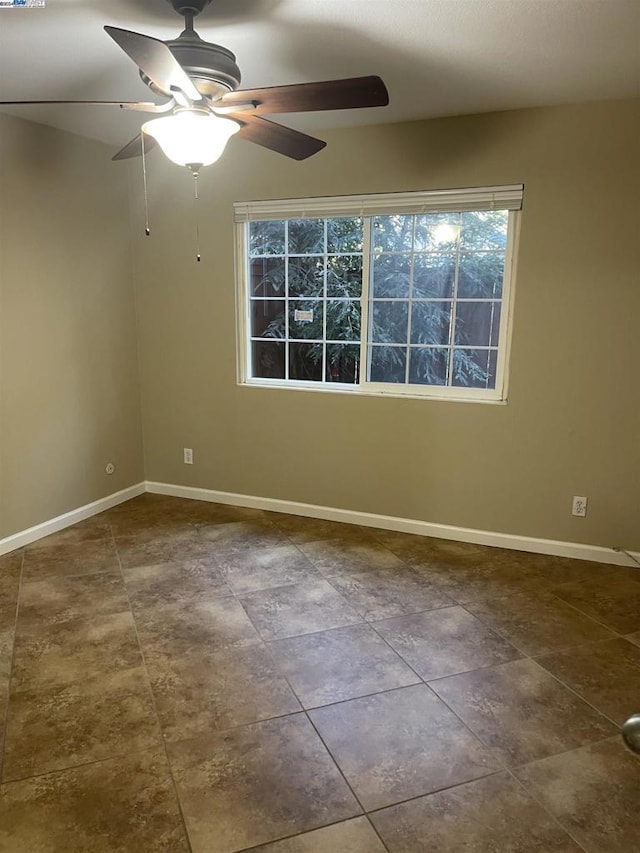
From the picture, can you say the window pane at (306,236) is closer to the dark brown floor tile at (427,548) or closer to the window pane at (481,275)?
the window pane at (481,275)

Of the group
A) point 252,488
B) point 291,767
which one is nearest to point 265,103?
point 291,767

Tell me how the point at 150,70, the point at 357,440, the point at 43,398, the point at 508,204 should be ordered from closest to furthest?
the point at 150,70 < the point at 508,204 < the point at 43,398 < the point at 357,440

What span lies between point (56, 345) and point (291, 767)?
2.84m

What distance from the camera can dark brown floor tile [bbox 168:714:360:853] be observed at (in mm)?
1655

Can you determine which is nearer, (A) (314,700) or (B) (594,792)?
(B) (594,792)

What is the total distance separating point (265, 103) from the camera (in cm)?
200

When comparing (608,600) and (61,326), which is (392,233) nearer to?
(61,326)

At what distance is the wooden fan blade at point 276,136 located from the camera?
2.17 m

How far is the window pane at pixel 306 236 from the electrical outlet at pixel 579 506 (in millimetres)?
2170

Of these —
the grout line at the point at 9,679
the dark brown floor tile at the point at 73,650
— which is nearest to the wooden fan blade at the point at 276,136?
the dark brown floor tile at the point at 73,650

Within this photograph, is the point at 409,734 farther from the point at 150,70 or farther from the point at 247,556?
the point at 150,70

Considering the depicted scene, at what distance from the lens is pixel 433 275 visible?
11.6 feet

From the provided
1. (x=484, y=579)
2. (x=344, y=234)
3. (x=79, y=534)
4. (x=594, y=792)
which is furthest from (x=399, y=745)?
(x=344, y=234)

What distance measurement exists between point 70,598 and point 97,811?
1373mm
